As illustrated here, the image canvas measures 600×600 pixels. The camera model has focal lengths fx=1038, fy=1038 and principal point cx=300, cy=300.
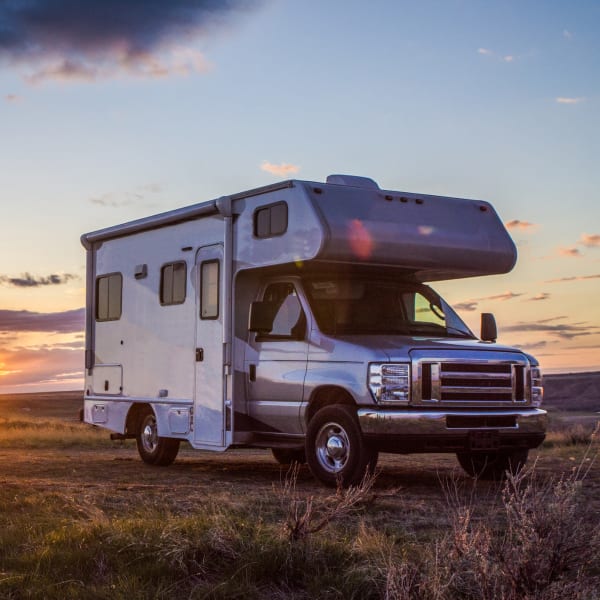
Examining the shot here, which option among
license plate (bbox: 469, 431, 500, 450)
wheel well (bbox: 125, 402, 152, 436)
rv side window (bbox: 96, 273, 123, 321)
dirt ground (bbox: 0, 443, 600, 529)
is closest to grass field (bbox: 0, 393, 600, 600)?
dirt ground (bbox: 0, 443, 600, 529)

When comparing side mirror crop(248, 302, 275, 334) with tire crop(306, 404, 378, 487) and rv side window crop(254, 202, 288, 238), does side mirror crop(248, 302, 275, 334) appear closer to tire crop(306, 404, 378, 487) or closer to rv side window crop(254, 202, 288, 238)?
rv side window crop(254, 202, 288, 238)

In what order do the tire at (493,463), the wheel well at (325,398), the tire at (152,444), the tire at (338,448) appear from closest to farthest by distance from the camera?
the tire at (338,448) < the wheel well at (325,398) < the tire at (493,463) < the tire at (152,444)

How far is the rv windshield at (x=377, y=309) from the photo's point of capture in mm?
11898

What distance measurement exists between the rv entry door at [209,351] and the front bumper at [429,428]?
2565 mm

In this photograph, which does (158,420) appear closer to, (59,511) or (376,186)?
(376,186)

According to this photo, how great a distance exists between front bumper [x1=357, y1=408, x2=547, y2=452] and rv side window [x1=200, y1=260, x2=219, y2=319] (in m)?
2.98

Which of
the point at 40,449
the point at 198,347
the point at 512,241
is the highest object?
the point at 512,241

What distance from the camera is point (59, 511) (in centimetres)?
866

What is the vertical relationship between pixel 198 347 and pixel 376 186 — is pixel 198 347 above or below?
below

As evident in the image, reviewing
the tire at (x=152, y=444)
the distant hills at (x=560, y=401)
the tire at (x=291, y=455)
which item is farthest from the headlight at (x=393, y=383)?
the distant hills at (x=560, y=401)

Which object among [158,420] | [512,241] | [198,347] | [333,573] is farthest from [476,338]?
[333,573]

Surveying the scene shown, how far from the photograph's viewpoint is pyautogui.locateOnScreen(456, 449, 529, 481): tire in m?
12.5

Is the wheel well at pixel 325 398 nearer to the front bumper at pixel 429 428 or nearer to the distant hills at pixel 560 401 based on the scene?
the front bumper at pixel 429 428

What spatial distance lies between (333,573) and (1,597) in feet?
6.42
